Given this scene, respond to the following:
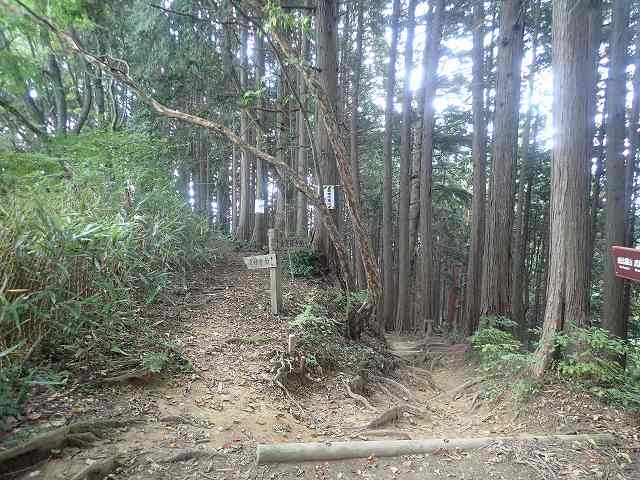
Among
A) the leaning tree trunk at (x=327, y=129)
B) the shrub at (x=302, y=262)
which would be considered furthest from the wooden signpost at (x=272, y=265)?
the shrub at (x=302, y=262)

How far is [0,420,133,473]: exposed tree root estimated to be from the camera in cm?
215

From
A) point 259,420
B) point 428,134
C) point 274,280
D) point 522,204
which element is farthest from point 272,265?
point 522,204

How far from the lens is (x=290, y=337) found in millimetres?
4762

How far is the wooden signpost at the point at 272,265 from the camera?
17.7 feet

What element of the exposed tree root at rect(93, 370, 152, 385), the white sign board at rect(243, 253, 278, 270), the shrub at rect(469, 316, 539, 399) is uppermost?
the white sign board at rect(243, 253, 278, 270)

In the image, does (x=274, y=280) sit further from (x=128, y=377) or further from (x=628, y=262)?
(x=628, y=262)

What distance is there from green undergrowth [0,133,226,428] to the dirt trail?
378 millimetres

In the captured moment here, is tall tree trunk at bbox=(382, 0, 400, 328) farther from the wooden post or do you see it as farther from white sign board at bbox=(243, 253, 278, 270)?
white sign board at bbox=(243, 253, 278, 270)

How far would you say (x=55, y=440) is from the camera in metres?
2.37

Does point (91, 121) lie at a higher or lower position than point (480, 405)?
higher

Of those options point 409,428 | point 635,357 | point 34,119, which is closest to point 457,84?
point 635,357

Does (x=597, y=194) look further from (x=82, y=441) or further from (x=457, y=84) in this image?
(x=82, y=441)

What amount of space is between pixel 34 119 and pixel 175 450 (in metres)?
11.2

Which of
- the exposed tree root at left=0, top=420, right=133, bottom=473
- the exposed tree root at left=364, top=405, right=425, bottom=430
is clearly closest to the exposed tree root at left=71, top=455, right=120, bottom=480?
the exposed tree root at left=0, top=420, right=133, bottom=473
